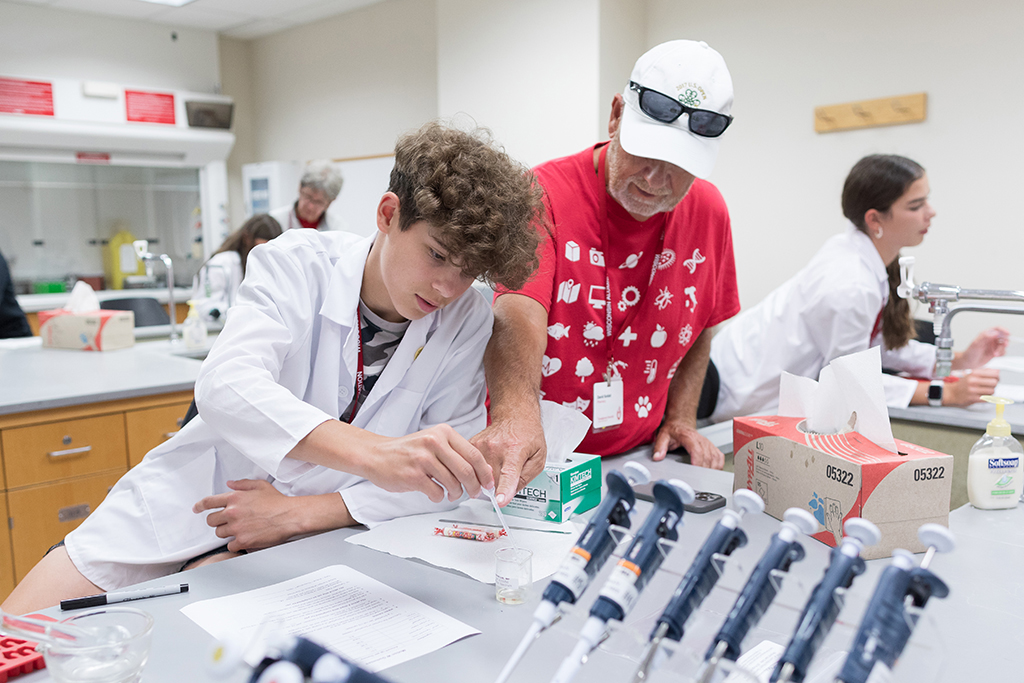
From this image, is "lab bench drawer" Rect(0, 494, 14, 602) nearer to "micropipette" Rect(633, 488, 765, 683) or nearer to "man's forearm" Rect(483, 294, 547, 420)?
"man's forearm" Rect(483, 294, 547, 420)

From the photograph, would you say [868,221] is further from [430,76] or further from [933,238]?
[430,76]

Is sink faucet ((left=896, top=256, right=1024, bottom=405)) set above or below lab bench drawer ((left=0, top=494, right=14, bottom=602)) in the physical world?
above

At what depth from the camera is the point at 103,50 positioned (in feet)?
20.0

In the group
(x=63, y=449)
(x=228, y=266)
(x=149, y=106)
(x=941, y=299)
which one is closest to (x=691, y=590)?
(x=941, y=299)

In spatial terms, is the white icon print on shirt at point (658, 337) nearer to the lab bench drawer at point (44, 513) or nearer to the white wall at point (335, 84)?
the lab bench drawer at point (44, 513)

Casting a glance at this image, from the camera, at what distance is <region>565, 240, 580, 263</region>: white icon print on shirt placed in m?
1.65

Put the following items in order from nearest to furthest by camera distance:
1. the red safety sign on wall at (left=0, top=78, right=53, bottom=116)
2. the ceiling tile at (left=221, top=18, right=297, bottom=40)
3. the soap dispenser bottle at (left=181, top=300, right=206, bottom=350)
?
the soap dispenser bottle at (left=181, top=300, right=206, bottom=350), the red safety sign on wall at (left=0, top=78, right=53, bottom=116), the ceiling tile at (left=221, top=18, right=297, bottom=40)

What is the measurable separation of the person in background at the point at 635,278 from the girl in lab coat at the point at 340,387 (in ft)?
0.61

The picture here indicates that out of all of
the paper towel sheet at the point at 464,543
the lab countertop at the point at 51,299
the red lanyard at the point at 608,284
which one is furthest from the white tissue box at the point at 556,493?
the lab countertop at the point at 51,299

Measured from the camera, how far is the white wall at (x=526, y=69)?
14.1 ft

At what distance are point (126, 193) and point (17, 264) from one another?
1012 mm

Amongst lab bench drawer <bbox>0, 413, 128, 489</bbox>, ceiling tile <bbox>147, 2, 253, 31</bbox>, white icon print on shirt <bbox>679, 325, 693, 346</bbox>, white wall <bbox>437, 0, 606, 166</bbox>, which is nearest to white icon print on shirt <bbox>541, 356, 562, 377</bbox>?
white icon print on shirt <bbox>679, 325, 693, 346</bbox>

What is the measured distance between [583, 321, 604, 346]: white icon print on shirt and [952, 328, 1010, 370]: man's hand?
1.74 m

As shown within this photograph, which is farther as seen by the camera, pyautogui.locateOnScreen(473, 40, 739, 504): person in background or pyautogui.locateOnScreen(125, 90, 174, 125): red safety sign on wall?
pyautogui.locateOnScreen(125, 90, 174, 125): red safety sign on wall
